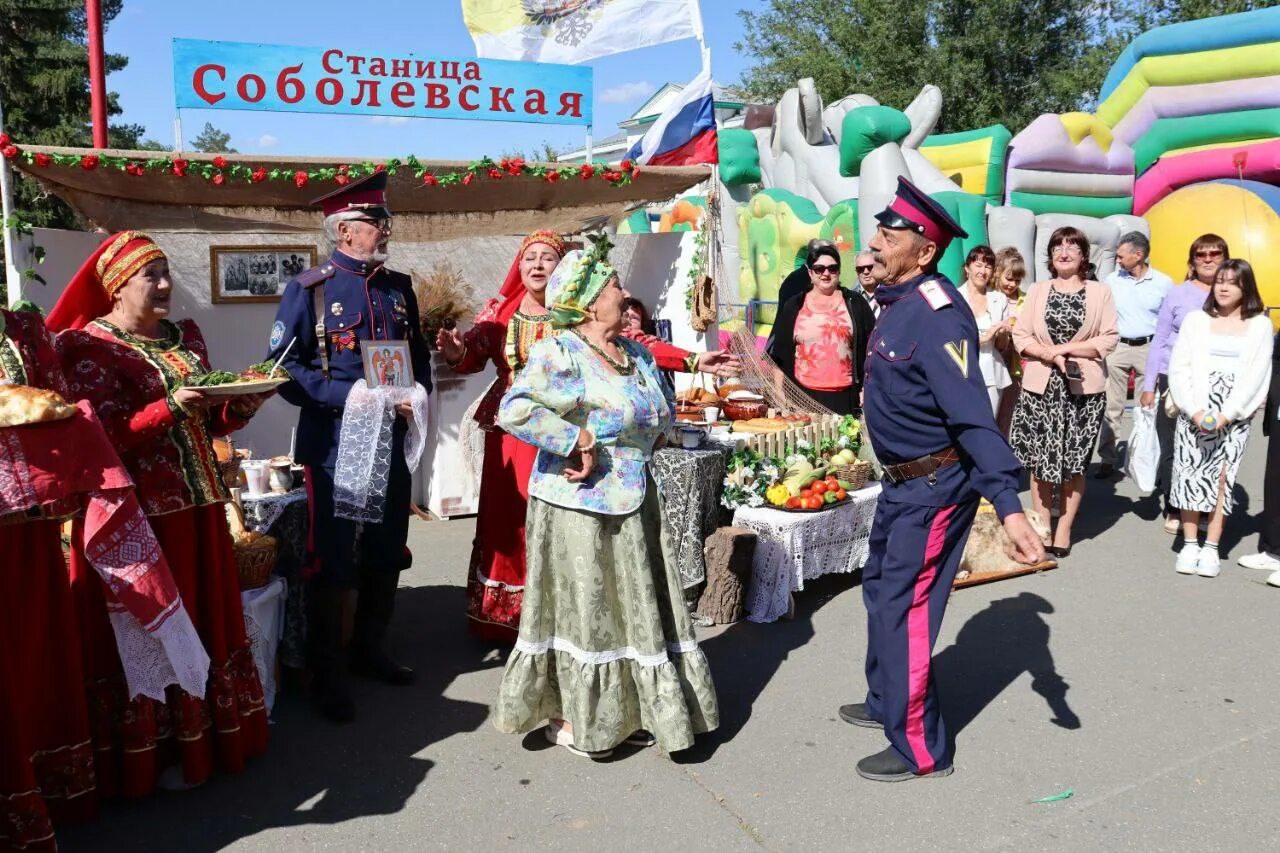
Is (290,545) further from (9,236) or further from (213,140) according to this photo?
(213,140)

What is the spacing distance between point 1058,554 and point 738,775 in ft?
12.0

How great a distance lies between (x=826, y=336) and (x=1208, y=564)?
2.65 meters

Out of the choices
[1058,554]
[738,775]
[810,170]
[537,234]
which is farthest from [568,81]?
[810,170]

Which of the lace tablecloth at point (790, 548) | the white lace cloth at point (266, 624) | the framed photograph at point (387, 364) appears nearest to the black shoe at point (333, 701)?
the white lace cloth at point (266, 624)

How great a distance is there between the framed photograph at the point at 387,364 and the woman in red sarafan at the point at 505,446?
1.68ft

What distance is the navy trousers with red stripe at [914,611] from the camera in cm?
325

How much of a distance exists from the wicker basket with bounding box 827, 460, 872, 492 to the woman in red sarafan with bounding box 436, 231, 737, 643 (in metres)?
1.58

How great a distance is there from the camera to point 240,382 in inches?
125

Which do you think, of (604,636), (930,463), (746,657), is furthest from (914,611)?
(746,657)

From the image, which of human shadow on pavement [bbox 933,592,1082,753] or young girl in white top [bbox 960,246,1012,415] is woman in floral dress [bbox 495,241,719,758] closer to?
human shadow on pavement [bbox 933,592,1082,753]

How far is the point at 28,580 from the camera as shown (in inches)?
109

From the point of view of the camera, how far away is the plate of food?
3.09m

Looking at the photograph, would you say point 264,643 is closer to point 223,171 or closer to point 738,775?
point 738,775

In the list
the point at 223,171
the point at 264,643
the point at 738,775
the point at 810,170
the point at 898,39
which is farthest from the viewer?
the point at 898,39
